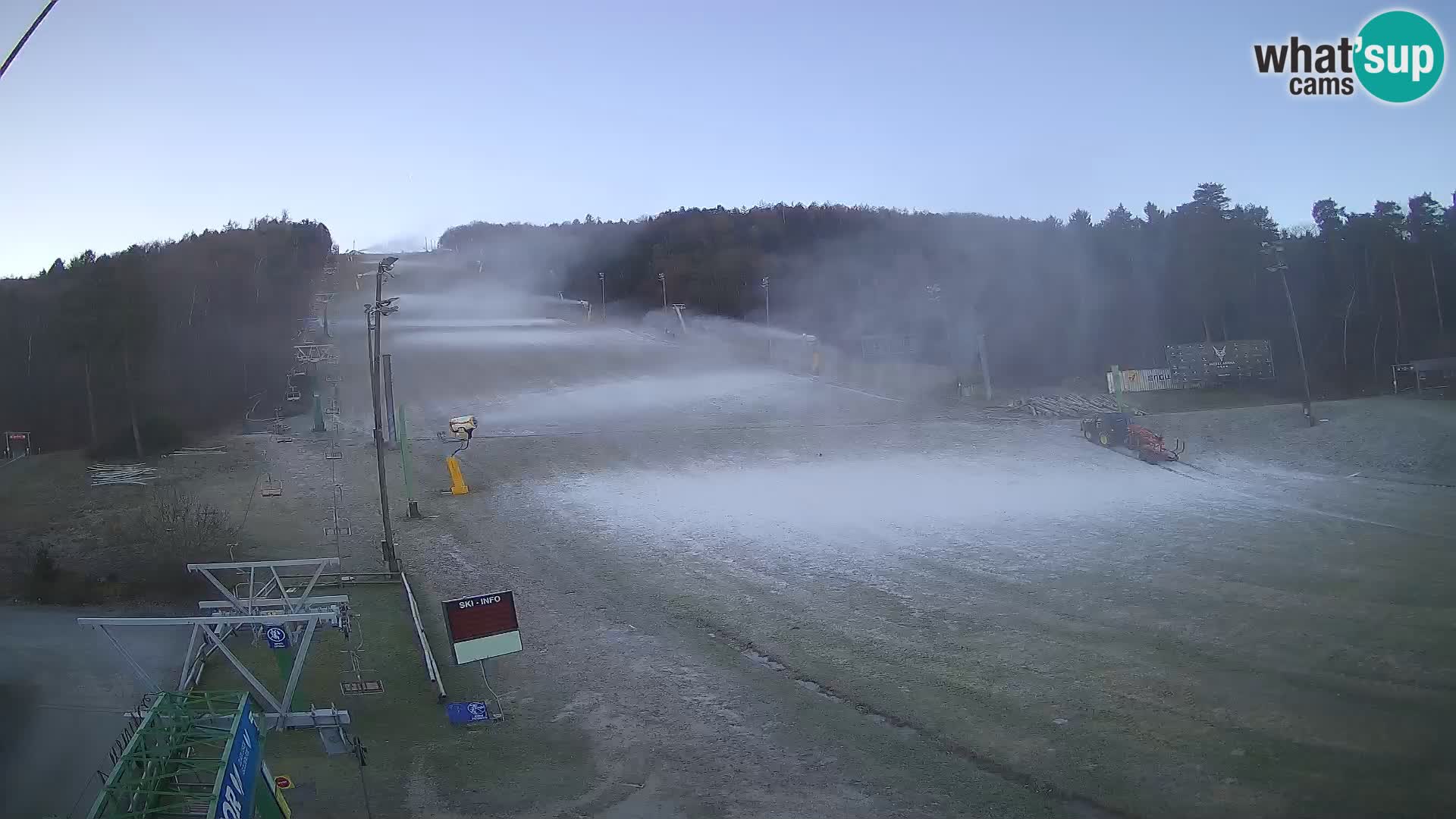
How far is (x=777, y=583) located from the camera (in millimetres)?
11664

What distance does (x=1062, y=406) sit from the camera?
78.2ft

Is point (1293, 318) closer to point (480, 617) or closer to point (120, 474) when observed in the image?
point (480, 617)

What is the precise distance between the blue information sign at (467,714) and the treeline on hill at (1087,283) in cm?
2410

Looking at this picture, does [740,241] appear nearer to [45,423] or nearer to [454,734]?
[45,423]

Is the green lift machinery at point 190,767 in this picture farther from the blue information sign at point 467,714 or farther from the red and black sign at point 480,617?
the red and black sign at point 480,617

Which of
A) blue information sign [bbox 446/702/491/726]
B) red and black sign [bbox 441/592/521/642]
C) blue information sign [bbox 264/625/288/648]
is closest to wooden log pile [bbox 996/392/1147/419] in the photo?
red and black sign [bbox 441/592/521/642]

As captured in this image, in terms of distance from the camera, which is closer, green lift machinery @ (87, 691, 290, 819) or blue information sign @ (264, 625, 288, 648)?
green lift machinery @ (87, 691, 290, 819)

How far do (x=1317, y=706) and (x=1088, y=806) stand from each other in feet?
8.61

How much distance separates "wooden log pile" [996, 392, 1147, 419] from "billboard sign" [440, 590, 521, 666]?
17587 mm

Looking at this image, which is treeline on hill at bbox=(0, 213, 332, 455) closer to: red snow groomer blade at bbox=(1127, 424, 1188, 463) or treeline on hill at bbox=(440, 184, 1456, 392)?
red snow groomer blade at bbox=(1127, 424, 1188, 463)

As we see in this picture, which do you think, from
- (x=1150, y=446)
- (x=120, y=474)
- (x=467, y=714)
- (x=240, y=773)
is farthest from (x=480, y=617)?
(x=1150, y=446)

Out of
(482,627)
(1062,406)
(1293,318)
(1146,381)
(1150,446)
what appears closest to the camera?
(482,627)

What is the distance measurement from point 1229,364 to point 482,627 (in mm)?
25470

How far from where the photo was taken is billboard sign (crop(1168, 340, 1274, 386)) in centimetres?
2719
